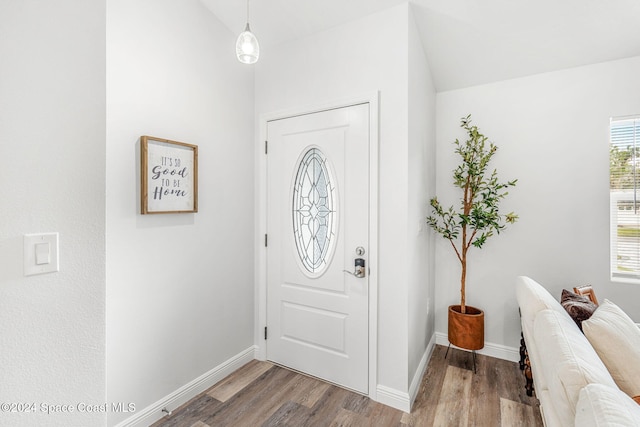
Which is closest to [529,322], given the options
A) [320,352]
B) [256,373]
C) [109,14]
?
[320,352]

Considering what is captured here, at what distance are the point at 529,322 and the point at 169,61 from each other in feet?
8.99

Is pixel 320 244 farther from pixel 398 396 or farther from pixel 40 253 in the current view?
pixel 40 253

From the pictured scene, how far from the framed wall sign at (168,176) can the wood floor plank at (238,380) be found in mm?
1330

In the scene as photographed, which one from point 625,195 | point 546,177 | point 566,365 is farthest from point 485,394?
point 625,195

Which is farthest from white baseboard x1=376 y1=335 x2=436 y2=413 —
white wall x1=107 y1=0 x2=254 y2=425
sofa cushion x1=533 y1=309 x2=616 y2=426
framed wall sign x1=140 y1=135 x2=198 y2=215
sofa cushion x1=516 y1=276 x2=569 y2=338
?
framed wall sign x1=140 y1=135 x2=198 y2=215

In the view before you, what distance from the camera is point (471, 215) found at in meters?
2.48

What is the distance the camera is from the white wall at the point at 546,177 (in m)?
2.40

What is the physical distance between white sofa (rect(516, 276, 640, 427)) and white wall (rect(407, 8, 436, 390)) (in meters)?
0.74

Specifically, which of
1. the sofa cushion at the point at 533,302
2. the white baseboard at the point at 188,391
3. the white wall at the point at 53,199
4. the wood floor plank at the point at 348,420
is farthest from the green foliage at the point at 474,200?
the white wall at the point at 53,199

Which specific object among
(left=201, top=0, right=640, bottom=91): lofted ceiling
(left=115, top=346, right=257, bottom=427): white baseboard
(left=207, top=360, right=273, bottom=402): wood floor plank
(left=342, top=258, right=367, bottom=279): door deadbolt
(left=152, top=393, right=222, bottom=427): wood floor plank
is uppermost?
(left=201, top=0, right=640, bottom=91): lofted ceiling

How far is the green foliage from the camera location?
248 centimetres

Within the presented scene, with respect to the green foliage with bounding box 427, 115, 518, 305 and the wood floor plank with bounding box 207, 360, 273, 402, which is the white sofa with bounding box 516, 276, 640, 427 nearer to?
the green foliage with bounding box 427, 115, 518, 305

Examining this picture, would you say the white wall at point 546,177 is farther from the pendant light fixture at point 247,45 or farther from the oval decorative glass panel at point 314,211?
the pendant light fixture at point 247,45

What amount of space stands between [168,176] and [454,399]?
8.07ft
